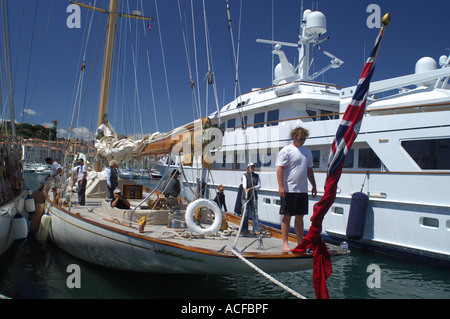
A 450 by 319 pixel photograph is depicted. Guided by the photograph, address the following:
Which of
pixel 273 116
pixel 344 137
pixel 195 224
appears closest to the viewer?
pixel 344 137

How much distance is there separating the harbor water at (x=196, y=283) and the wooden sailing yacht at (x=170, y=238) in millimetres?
348

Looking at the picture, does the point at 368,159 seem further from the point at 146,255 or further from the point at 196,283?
the point at 146,255

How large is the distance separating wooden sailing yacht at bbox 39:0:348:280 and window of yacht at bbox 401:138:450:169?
4.80 m

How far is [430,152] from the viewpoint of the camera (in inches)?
316

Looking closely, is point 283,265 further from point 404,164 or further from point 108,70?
point 108,70

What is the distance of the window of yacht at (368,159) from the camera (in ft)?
32.4

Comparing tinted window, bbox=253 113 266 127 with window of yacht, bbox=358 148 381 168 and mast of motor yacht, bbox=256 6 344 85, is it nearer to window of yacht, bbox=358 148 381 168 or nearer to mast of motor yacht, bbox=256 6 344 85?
mast of motor yacht, bbox=256 6 344 85

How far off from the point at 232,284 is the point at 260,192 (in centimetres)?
596

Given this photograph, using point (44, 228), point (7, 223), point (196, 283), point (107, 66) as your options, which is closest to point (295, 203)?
point (196, 283)

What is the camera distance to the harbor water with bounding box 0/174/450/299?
5.35m

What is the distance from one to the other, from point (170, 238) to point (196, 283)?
107 cm

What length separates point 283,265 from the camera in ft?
14.3

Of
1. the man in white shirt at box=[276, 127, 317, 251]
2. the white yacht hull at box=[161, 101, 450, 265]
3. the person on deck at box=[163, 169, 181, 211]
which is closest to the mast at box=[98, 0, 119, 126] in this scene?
the white yacht hull at box=[161, 101, 450, 265]

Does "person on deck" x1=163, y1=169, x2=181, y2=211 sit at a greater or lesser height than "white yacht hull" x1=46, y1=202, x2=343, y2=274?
greater
